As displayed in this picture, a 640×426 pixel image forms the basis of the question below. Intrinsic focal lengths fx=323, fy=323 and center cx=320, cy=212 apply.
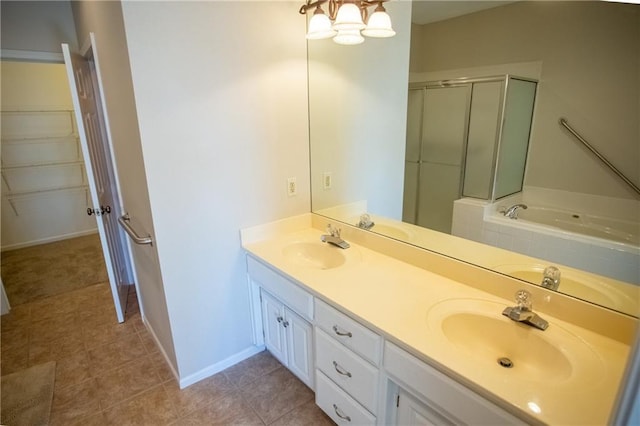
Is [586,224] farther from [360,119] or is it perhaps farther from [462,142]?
[360,119]

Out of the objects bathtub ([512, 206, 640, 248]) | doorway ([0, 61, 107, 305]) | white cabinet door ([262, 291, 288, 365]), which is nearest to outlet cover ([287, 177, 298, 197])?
white cabinet door ([262, 291, 288, 365])

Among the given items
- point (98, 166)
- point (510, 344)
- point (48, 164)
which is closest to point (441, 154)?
point (510, 344)

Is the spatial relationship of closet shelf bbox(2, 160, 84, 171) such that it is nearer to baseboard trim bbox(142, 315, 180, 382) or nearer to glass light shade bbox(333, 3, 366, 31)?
baseboard trim bbox(142, 315, 180, 382)

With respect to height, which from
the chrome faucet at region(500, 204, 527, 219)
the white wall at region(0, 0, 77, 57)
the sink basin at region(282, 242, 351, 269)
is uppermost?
the white wall at region(0, 0, 77, 57)

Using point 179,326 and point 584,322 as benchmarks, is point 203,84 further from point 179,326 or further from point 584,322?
point 584,322

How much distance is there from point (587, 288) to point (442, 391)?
676 mm

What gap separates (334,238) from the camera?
6.49 ft

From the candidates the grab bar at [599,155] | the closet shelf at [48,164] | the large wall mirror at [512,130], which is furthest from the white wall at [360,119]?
the closet shelf at [48,164]

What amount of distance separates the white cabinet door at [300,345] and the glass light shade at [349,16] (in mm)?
1522

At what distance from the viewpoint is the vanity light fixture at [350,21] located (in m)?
1.62

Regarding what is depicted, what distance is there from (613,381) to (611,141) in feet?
2.64

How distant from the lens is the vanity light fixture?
1.62 m

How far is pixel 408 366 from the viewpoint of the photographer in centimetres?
110

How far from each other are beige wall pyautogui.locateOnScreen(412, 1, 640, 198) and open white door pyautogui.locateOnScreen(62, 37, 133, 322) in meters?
2.28
